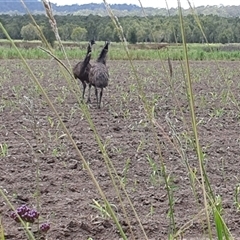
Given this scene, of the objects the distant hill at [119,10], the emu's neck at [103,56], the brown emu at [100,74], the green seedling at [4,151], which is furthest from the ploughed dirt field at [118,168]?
the emu's neck at [103,56]

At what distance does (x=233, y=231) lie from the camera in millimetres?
3719

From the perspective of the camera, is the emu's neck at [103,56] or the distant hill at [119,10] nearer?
the distant hill at [119,10]

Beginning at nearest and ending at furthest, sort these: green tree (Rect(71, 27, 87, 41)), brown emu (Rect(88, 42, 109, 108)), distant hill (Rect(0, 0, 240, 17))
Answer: distant hill (Rect(0, 0, 240, 17))
green tree (Rect(71, 27, 87, 41))
brown emu (Rect(88, 42, 109, 108))

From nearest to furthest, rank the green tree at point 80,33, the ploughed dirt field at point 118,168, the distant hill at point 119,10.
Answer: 1. the distant hill at point 119,10
2. the green tree at point 80,33
3. the ploughed dirt field at point 118,168

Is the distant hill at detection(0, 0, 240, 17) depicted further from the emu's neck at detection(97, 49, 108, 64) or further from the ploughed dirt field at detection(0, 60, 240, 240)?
the emu's neck at detection(97, 49, 108, 64)

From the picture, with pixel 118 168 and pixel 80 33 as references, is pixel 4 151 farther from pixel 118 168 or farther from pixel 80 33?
pixel 80 33

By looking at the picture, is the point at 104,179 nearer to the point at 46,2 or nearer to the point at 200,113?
the point at 46,2

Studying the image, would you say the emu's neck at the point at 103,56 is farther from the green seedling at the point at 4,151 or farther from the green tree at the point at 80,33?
the green tree at the point at 80,33

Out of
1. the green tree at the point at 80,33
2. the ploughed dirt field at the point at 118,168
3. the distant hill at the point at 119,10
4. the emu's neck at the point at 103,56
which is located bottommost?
the ploughed dirt field at the point at 118,168

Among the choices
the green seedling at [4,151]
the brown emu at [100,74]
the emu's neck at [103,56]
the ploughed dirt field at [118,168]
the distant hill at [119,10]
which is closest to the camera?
the distant hill at [119,10]

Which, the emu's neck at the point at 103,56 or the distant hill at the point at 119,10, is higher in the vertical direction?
the distant hill at the point at 119,10

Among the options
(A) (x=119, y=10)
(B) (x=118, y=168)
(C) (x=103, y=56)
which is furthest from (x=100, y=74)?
(A) (x=119, y=10)

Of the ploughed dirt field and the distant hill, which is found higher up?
the distant hill

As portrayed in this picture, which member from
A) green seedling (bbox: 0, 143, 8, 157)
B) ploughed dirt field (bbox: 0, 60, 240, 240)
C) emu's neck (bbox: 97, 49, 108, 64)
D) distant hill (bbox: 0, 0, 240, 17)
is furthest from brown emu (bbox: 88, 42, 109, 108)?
distant hill (bbox: 0, 0, 240, 17)
